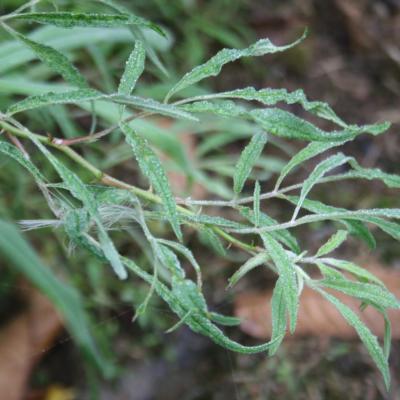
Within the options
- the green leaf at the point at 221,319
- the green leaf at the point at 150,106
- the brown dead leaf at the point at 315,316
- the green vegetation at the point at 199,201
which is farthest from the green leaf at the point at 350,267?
the brown dead leaf at the point at 315,316

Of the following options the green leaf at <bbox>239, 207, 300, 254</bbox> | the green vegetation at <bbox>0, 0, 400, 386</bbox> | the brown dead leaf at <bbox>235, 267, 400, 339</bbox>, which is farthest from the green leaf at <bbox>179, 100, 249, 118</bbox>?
the brown dead leaf at <bbox>235, 267, 400, 339</bbox>

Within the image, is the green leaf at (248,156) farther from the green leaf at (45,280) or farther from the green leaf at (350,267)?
the green leaf at (45,280)

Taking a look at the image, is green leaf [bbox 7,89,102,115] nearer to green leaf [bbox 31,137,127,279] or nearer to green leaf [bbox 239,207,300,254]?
green leaf [bbox 31,137,127,279]

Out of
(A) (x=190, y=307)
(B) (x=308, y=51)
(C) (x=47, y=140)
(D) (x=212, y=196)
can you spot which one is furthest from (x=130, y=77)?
(B) (x=308, y=51)

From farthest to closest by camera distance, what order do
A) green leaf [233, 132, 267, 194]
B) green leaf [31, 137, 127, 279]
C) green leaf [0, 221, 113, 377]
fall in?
green leaf [0, 221, 113, 377]
green leaf [233, 132, 267, 194]
green leaf [31, 137, 127, 279]

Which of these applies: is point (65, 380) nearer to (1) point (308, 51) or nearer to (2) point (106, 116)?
(2) point (106, 116)

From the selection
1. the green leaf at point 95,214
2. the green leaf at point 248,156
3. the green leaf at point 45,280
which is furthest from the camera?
the green leaf at point 45,280
